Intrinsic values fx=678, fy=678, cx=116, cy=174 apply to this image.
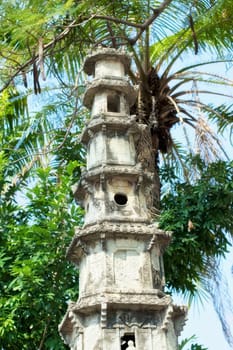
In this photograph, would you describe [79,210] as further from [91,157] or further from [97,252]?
[97,252]

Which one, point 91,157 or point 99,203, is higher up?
point 91,157

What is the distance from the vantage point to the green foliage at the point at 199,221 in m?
14.9

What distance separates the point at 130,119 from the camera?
13.7m

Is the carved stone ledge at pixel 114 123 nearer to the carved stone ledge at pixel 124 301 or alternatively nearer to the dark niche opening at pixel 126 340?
the carved stone ledge at pixel 124 301

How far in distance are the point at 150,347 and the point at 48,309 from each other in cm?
330

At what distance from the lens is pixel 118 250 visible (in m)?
11.6

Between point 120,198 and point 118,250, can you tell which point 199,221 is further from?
point 118,250

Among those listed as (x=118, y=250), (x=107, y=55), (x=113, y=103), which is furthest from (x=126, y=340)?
(x=107, y=55)

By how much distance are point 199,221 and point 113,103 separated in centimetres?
324

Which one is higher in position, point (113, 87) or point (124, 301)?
point (113, 87)

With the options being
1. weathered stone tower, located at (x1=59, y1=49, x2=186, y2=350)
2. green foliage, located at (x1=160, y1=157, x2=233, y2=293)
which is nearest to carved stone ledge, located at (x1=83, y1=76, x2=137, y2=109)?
weathered stone tower, located at (x1=59, y1=49, x2=186, y2=350)

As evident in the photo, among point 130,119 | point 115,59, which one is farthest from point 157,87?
point 130,119

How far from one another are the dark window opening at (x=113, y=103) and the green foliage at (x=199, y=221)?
2049mm

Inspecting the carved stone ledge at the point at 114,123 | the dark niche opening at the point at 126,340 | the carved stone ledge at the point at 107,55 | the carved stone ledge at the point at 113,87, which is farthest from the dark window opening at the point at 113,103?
the dark niche opening at the point at 126,340
